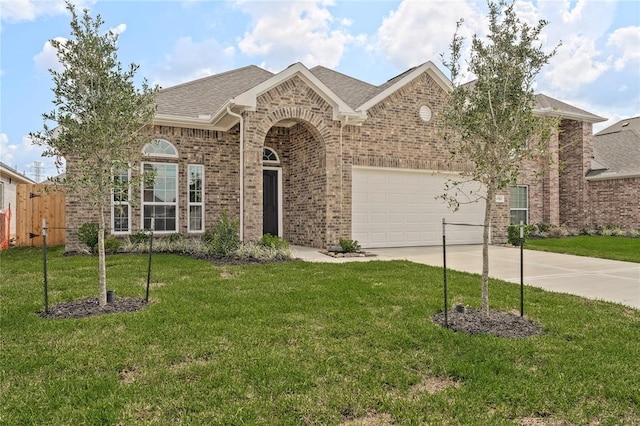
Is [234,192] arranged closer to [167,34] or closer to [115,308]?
[167,34]

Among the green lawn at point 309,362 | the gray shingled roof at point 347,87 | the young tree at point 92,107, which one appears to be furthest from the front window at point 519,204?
the young tree at point 92,107

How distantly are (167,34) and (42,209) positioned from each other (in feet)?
28.1

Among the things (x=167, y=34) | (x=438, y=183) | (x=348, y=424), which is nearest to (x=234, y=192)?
(x=167, y=34)

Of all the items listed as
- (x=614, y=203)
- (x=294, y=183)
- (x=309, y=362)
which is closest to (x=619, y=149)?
(x=614, y=203)

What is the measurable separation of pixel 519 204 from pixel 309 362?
17.0 meters

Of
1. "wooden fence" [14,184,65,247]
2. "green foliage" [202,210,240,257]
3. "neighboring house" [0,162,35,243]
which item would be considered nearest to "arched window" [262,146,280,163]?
"green foliage" [202,210,240,257]

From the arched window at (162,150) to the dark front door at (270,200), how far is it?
2899 mm

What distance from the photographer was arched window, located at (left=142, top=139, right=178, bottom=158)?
39.8 ft

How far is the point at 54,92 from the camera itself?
17.3 ft

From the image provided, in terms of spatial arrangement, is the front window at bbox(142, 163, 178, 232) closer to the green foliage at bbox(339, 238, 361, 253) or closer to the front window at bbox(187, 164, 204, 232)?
the front window at bbox(187, 164, 204, 232)

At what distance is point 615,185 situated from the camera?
18906mm

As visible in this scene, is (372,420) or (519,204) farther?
(519,204)

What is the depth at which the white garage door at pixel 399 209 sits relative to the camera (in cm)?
1282

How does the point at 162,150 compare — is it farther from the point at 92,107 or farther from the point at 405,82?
the point at 405,82
